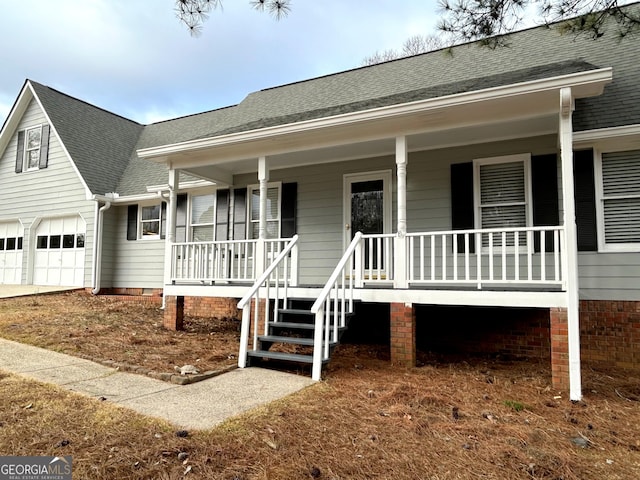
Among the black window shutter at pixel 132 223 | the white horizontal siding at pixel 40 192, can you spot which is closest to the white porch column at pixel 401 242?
the black window shutter at pixel 132 223

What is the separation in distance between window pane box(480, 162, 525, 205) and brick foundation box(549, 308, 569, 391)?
91.3 inches

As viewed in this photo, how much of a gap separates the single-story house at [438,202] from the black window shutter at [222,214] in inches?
1.4

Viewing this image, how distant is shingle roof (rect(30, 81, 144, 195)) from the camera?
12.3 m

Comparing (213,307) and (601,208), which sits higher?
(601,208)

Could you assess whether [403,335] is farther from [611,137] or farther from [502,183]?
[611,137]

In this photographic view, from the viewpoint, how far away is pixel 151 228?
11.8 meters

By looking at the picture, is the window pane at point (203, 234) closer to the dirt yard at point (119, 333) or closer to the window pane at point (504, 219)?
the dirt yard at point (119, 333)

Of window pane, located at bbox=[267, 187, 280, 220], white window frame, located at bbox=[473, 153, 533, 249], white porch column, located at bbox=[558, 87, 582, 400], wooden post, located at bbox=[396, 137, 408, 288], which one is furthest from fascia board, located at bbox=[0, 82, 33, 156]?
white porch column, located at bbox=[558, 87, 582, 400]

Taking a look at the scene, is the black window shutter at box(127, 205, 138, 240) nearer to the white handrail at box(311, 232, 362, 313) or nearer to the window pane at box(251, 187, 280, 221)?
the window pane at box(251, 187, 280, 221)

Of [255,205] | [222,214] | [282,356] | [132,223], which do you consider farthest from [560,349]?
[132,223]

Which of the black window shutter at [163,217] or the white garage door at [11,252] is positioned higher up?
the black window shutter at [163,217]

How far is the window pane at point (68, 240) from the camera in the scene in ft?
41.2

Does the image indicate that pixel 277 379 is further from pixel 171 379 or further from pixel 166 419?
pixel 166 419

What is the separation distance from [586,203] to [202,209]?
759 centimetres
